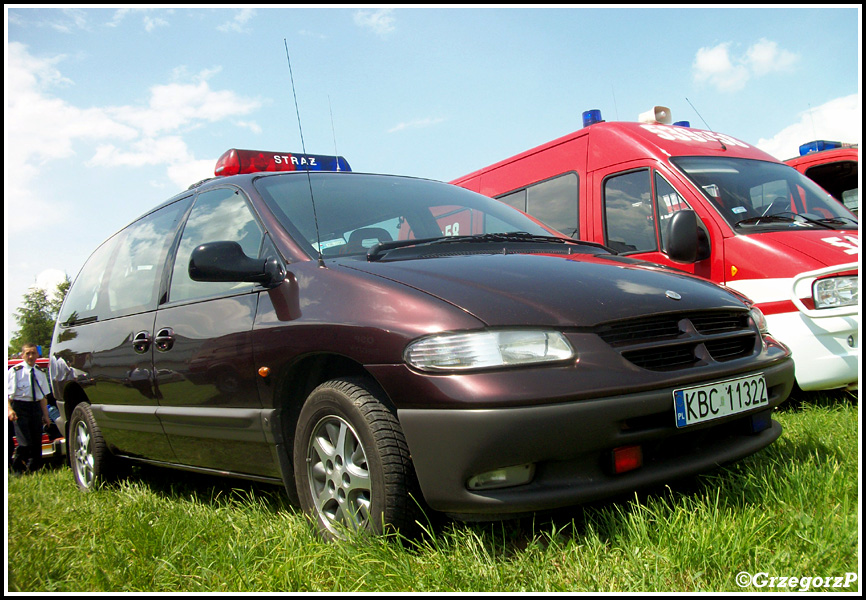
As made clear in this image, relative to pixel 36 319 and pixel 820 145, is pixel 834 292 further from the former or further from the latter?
pixel 36 319

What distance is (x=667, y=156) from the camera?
561cm

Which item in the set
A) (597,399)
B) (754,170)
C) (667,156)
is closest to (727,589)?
(597,399)

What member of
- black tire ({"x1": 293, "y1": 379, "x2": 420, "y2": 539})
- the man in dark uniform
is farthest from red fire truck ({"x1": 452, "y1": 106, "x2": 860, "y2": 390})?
the man in dark uniform

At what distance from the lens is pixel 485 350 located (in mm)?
2225

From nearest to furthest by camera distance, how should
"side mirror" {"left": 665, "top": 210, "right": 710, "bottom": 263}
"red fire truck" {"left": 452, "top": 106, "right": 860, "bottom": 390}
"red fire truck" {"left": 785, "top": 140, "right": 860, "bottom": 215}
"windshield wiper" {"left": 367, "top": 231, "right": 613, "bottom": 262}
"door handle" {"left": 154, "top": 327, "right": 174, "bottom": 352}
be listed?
"windshield wiper" {"left": 367, "top": 231, "right": 613, "bottom": 262} → "door handle" {"left": 154, "top": 327, "right": 174, "bottom": 352} → "red fire truck" {"left": 452, "top": 106, "right": 860, "bottom": 390} → "side mirror" {"left": 665, "top": 210, "right": 710, "bottom": 263} → "red fire truck" {"left": 785, "top": 140, "right": 860, "bottom": 215}

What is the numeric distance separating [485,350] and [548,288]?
0.43 m

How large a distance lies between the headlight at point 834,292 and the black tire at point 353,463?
3.27 meters

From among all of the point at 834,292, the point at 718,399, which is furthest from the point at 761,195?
the point at 718,399

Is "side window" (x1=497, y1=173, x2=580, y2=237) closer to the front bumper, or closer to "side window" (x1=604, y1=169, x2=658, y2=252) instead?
"side window" (x1=604, y1=169, x2=658, y2=252)

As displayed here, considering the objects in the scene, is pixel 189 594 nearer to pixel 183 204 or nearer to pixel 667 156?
pixel 183 204

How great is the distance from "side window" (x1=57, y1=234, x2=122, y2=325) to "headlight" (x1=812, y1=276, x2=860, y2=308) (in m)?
4.49

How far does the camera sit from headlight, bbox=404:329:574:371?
2219mm

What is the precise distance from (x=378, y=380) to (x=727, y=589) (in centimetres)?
121

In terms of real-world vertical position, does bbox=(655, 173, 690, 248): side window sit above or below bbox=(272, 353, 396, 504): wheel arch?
above
